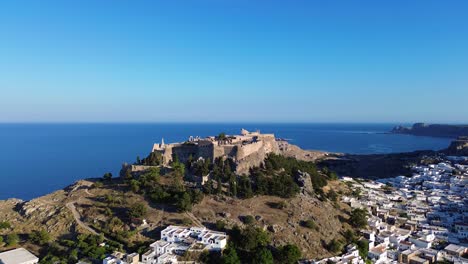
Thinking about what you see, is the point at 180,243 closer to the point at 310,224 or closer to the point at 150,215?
the point at 150,215

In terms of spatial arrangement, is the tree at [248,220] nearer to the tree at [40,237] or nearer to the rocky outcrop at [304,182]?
the rocky outcrop at [304,182]

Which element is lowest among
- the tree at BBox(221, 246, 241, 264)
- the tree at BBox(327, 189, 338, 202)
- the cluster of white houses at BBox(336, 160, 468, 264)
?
the cluster of white houses at BBox(336, 160, 468, 264)

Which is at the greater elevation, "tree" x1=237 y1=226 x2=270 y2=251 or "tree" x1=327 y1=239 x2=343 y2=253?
"tree" x1=237 y1=226 x2=270 y2=251

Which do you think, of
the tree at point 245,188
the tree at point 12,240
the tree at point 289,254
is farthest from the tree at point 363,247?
the tree at point 12,240

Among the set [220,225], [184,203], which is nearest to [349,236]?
[220,225]

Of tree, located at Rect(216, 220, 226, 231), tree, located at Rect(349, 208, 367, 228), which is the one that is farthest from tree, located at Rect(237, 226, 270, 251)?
tree, located at Rect(349, 208, 367, 228)

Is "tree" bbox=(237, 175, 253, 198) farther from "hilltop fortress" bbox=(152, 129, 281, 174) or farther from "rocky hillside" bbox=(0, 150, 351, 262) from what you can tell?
"hilltop fortress" bbox=(152, 129, 281, 174)

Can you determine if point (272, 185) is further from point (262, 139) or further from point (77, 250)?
point (77, 250)
